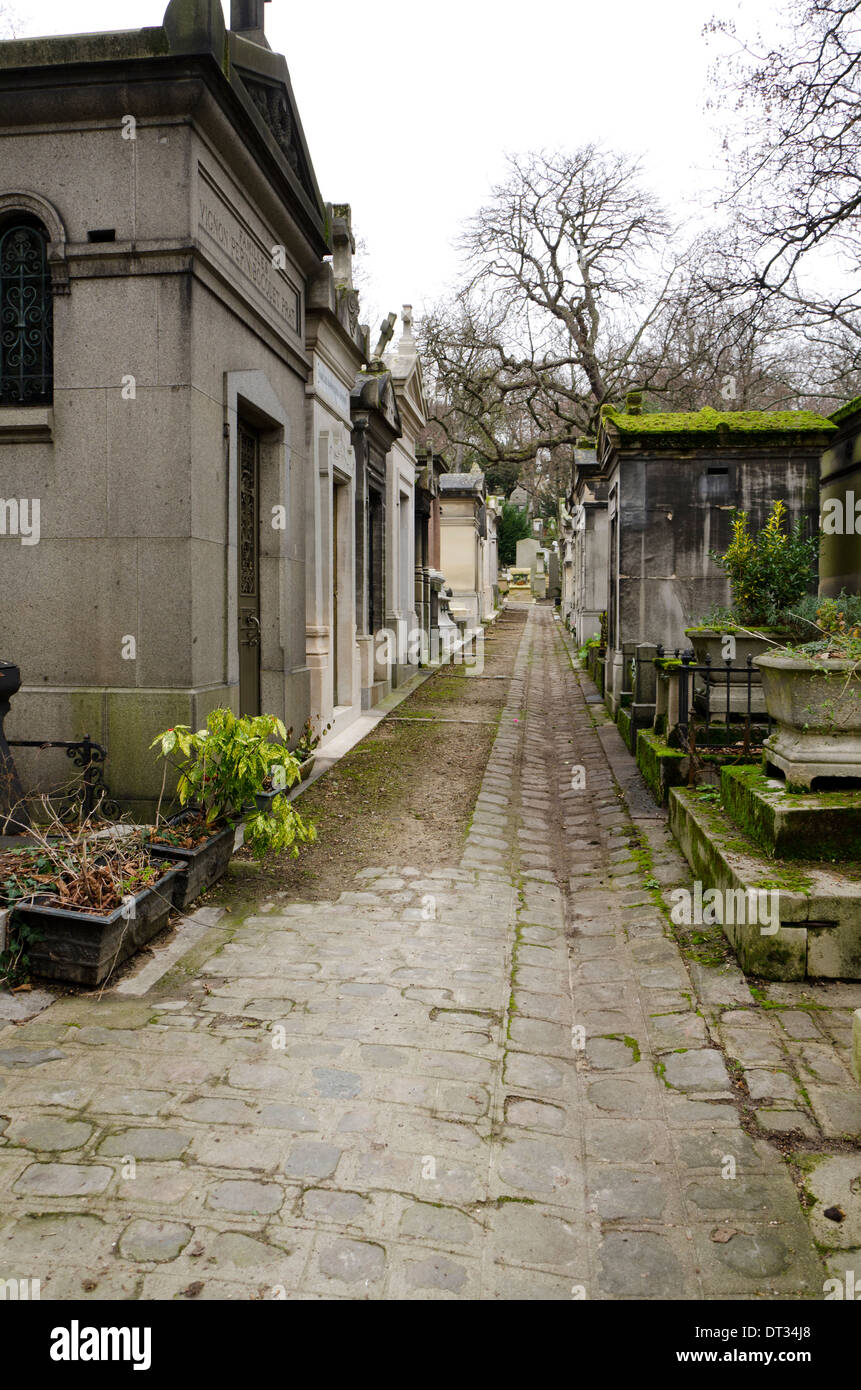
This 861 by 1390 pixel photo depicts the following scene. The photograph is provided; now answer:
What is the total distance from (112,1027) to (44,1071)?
0.36 metres

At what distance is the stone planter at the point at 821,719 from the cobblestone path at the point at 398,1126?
3.74ft

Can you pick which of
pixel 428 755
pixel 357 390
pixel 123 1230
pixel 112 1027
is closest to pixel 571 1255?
pixel 123 1230

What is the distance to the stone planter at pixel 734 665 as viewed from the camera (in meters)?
7.25

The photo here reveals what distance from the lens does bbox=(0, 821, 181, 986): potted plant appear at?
13.0 ft

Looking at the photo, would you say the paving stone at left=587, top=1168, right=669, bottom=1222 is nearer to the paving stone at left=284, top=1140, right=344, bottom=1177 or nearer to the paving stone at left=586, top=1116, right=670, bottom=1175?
the paving stone at left=586, top=1116, right=670, bottom=1175

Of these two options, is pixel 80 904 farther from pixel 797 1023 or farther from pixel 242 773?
pixel 797 1023

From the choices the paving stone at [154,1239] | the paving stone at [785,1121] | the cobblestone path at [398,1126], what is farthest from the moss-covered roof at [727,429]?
the paving stone at [154,1239]

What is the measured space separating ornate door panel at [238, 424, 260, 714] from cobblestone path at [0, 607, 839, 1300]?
3109 millimetres

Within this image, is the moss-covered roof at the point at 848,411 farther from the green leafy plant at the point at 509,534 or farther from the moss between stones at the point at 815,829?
the green leafy plant at the point at 509,534

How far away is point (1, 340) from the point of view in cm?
601

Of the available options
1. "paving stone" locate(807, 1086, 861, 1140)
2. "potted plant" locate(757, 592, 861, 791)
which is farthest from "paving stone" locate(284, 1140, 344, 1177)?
"potted plant" locate(757, 592, 861, 791)

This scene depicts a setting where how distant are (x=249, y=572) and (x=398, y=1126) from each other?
540 cm

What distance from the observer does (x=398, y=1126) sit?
3055 mm
